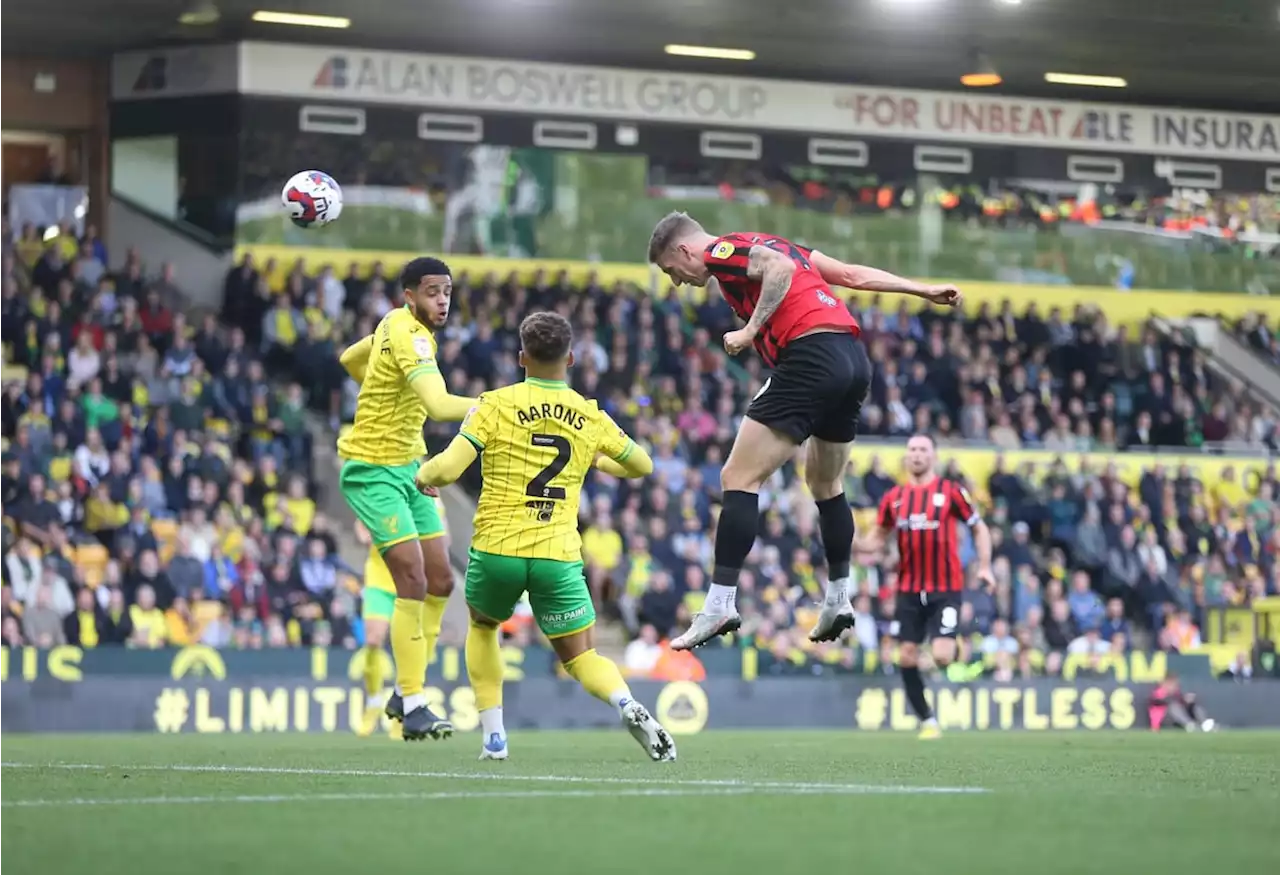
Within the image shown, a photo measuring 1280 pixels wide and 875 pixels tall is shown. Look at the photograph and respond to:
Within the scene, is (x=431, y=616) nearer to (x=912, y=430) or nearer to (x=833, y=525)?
(x=833, y=525)

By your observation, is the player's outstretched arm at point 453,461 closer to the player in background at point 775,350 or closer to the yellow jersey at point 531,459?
the yellow jersey at point 531,459

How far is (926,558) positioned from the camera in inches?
638

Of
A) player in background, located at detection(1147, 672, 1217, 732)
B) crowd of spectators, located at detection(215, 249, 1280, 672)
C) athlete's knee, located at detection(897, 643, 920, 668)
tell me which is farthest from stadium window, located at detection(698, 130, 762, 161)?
athlete's knee, located at detection(897, 643, 920, 668)

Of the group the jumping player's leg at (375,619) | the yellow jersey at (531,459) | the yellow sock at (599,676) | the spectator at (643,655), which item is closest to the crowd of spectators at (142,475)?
the spectator at (643,655)

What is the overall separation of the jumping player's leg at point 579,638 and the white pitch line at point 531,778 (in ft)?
1.81

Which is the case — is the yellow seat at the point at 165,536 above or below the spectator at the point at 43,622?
above

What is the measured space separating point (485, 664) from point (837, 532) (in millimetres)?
1778

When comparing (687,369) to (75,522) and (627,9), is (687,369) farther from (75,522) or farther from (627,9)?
(75,522)

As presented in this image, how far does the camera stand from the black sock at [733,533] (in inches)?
397

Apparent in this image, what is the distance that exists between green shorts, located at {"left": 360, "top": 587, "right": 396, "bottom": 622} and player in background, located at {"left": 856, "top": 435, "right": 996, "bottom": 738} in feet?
14.7

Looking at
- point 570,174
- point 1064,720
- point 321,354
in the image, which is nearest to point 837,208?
point 570,174

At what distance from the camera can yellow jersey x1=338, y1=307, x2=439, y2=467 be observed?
452 inches

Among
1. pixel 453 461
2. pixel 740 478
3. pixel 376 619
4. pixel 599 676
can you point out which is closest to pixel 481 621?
pixel 599 676

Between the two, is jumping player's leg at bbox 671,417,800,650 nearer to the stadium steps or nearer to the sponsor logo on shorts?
the sponsor logo on shorts
